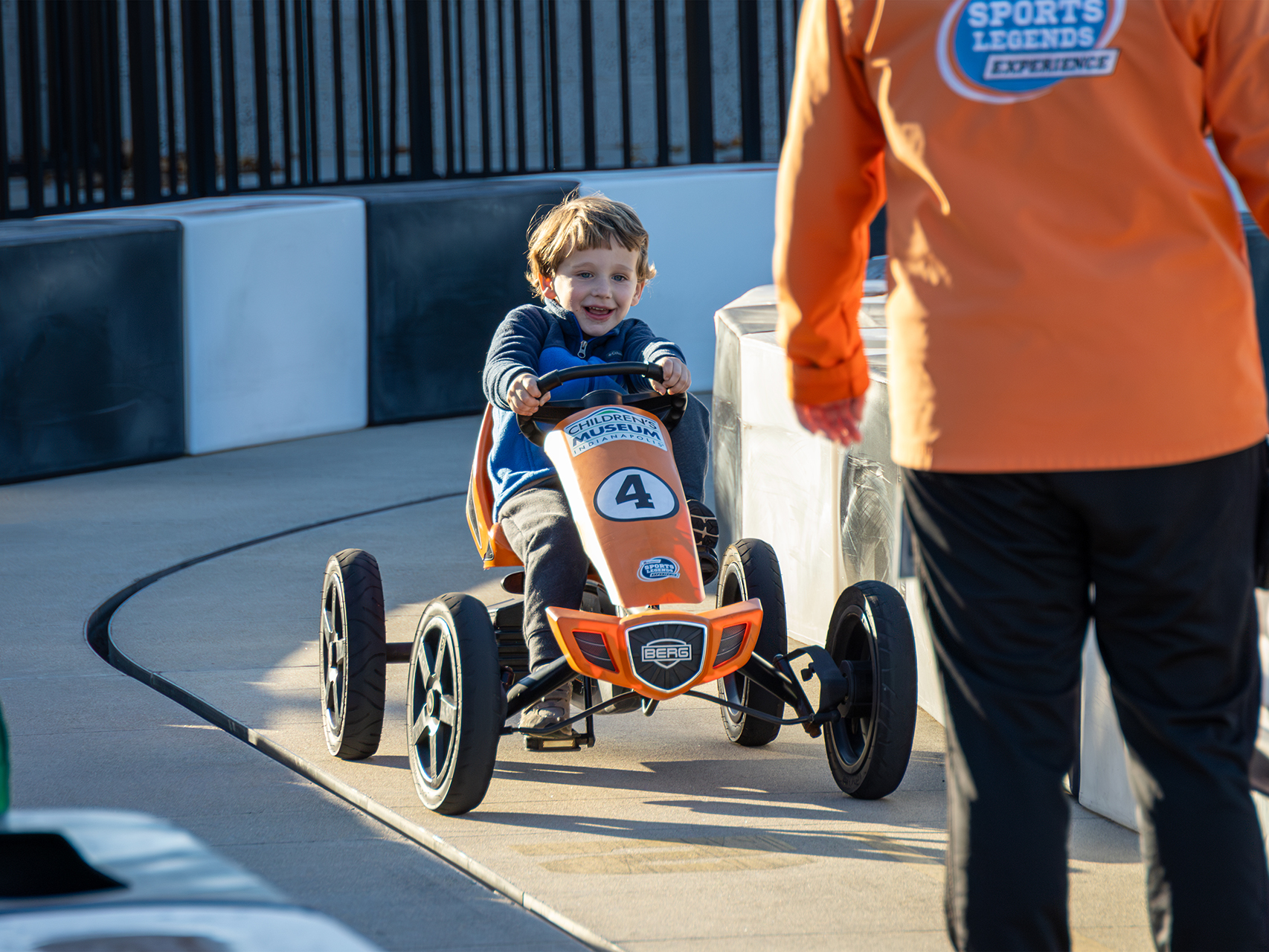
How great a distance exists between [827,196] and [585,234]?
175cm

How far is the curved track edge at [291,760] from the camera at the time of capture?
283 centimetres

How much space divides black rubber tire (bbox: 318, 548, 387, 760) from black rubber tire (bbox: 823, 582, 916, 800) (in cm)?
95

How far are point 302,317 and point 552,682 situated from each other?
5.48 meters

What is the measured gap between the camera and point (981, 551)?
6.65ft

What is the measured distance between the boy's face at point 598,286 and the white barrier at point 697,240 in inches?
224

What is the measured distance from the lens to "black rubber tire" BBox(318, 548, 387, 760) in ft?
11.8

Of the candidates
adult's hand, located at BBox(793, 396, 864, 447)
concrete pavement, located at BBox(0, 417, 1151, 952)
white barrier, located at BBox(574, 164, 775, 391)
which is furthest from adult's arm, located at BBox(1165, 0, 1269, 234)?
white barrier, located at BBox(574, 164, 775, 391)

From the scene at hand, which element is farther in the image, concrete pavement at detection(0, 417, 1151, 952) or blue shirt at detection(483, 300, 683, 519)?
blue shirt at detection(483, 300, 683, 519)

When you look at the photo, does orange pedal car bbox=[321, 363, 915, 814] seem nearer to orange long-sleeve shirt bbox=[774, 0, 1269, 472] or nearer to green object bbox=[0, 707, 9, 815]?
green object bbox=[0, 707, 9, 815]

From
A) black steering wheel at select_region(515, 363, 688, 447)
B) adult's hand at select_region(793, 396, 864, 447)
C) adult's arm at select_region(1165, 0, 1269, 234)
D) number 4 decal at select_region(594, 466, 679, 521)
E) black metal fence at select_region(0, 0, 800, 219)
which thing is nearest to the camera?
adult's arm at select_region(1165, 0, 1269, 234)

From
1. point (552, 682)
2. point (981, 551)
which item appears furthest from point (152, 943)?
point (552, 682)

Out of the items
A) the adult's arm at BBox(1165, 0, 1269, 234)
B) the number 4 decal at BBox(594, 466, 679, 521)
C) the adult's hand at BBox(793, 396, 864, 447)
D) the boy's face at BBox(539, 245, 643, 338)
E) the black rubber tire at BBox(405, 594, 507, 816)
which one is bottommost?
the black rubber tire at BBox(405, 594, 507, 816)

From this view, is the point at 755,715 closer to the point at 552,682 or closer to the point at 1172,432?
the point at 552,682

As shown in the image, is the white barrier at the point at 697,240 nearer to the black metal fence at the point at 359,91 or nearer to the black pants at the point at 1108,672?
the black metal fence at the point at 359,91
